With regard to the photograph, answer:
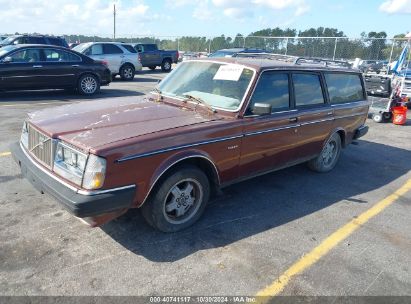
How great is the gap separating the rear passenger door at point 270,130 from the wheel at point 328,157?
1.02 m

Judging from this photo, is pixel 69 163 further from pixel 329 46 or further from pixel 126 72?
pixel 329 46

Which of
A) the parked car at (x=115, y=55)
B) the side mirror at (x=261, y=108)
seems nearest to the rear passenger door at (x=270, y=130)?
the side mirror at (x=261, y=108)

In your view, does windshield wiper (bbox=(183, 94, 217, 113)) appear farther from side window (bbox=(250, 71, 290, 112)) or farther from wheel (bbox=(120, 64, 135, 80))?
wheel (bbox=(120, 64, 135, 80))

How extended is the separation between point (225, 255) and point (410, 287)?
66.2 inches

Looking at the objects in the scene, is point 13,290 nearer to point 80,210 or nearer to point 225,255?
point 80,210

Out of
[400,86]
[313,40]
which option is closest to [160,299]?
[400,86]

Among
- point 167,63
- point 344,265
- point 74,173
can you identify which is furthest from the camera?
point 167,63

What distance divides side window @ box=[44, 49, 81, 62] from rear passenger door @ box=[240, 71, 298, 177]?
29.1 ft

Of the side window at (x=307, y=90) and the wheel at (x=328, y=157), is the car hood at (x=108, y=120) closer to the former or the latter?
the side window at (x=307, y=90)

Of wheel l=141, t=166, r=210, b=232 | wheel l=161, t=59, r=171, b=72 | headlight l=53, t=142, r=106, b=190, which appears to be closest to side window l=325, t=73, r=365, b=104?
wheel l=141, t=166, r=210, b=232

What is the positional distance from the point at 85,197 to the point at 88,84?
32.2 feet

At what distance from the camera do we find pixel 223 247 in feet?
12.0

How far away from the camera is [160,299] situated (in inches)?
115

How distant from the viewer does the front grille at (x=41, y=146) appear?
347cm
